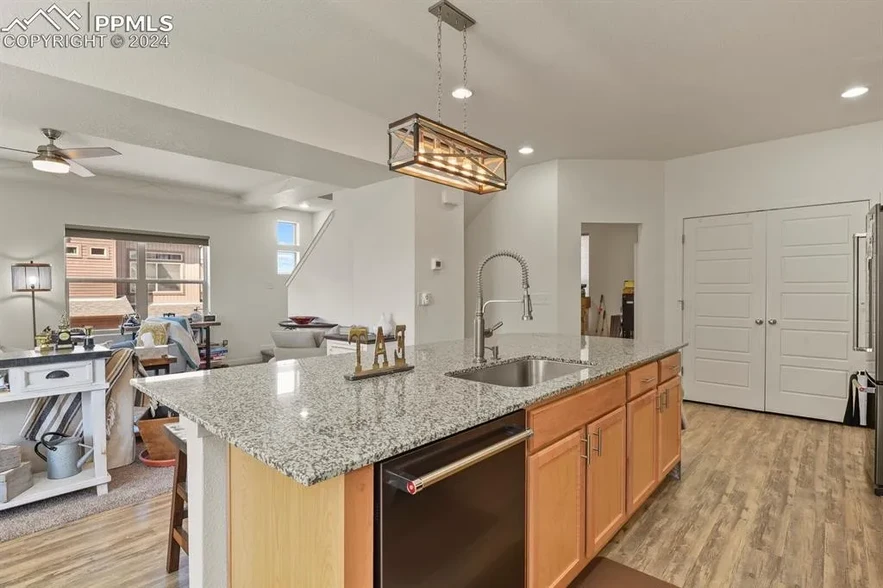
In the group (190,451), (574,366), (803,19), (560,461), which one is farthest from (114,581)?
(803,19)

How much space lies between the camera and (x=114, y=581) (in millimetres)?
1968

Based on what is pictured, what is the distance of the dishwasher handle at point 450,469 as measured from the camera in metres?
1.05

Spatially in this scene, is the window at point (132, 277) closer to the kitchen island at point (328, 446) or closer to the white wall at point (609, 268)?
the kitchen island at point (328, 446)

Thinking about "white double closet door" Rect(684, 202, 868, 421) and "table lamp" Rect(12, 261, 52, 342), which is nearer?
"white double closet door" Rect(684, 202, 868, 421)

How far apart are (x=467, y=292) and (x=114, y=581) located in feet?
15.1

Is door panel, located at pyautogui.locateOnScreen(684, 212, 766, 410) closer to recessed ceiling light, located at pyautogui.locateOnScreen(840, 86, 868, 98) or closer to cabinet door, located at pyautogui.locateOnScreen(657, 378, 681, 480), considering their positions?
recessed ceiling light, located at pyautogui.locateOnScreen(840, 86, 868, 98)

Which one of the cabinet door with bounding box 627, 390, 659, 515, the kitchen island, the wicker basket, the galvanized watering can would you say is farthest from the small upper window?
the cabinet door with bounding box 627, 390, 659, 515

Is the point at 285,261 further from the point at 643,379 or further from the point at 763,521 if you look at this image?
the point at 763,521

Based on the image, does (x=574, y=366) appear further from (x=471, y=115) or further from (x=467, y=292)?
(x=467, y=292)

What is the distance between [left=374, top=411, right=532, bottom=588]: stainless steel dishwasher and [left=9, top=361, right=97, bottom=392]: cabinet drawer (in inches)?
104

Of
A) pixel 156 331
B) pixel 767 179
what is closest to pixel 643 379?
pixel 767 179

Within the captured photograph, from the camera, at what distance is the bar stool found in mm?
1901

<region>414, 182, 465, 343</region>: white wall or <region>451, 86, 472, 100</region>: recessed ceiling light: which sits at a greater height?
<region>451, 86, 472, 100</region>: recessed ceiling light

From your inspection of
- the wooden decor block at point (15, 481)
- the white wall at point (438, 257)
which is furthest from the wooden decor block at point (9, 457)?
the white wall at point (438, 257)
